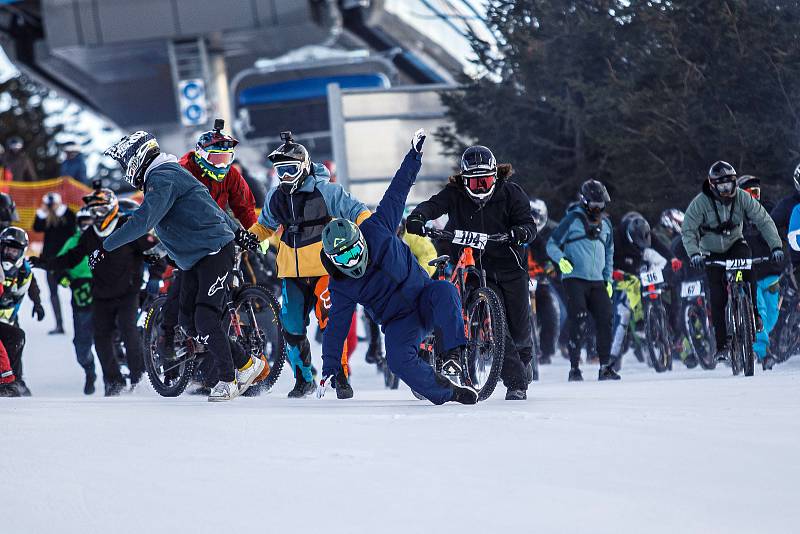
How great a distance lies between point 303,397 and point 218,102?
3643cm

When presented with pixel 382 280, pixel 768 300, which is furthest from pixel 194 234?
pixel 768 300

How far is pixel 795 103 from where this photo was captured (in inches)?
711

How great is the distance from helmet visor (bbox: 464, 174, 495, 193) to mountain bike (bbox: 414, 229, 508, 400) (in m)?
0.32

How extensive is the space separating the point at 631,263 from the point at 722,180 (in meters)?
4.51

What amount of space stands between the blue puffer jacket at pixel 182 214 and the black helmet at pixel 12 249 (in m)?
4.22

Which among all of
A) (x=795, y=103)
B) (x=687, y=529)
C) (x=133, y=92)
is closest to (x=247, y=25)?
(x=133, y=92)

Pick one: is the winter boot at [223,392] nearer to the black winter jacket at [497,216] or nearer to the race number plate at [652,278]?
the black winter jacket at [497,216]

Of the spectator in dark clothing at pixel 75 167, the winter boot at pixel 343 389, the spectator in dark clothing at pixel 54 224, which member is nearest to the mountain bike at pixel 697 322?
the winter boot at pixel 343 389

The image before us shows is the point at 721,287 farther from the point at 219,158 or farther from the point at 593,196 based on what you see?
the point at 219,158

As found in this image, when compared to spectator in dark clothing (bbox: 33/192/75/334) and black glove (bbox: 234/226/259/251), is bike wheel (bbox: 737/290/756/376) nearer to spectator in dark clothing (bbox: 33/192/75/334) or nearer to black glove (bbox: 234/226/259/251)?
black glove (bbox: 234/226/259/251)

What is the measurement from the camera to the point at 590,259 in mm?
14852

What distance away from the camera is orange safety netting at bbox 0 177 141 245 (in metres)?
30.1

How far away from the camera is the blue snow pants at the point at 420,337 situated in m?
9.52

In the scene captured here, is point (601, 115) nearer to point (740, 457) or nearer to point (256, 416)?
point (256, 416)
